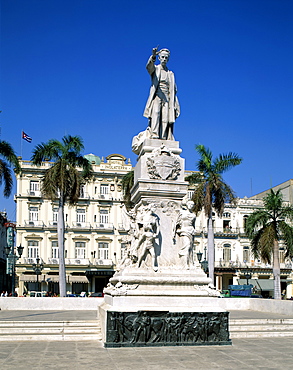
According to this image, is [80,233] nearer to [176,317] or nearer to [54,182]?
[54,182]

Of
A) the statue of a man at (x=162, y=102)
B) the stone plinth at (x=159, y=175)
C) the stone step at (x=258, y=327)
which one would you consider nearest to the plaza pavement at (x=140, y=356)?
the stone step at (x=258, y=327)

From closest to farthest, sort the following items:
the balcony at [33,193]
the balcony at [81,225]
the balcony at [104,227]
→ the balcony at [33,193], the balcony at [81,225], the balcony at [104,227]

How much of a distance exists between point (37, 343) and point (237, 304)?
11.8 metres

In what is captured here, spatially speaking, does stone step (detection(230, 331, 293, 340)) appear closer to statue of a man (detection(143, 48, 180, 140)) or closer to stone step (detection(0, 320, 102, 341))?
stone step (detection(0, 320, 102, 341))

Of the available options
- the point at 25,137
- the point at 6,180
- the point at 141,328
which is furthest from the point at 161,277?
the point at 25,137

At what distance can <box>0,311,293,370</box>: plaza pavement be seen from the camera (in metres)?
7.77

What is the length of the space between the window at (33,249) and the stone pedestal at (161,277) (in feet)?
142

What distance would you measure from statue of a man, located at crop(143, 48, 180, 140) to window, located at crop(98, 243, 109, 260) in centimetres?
4331

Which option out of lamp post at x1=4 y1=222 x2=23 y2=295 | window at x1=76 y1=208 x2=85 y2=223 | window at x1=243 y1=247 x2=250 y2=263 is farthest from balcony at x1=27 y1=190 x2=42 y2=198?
window at x1=243 y1=247 x2=250 y2=263

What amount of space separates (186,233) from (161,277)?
121cm

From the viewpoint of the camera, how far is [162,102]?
1268cm

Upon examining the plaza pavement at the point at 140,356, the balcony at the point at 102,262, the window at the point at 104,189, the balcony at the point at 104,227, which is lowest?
the balcony at the point at 102,262

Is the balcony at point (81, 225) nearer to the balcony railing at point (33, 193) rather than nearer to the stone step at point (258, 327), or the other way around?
the balcony railing at point (33, 193)

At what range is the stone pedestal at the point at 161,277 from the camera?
9594mm
